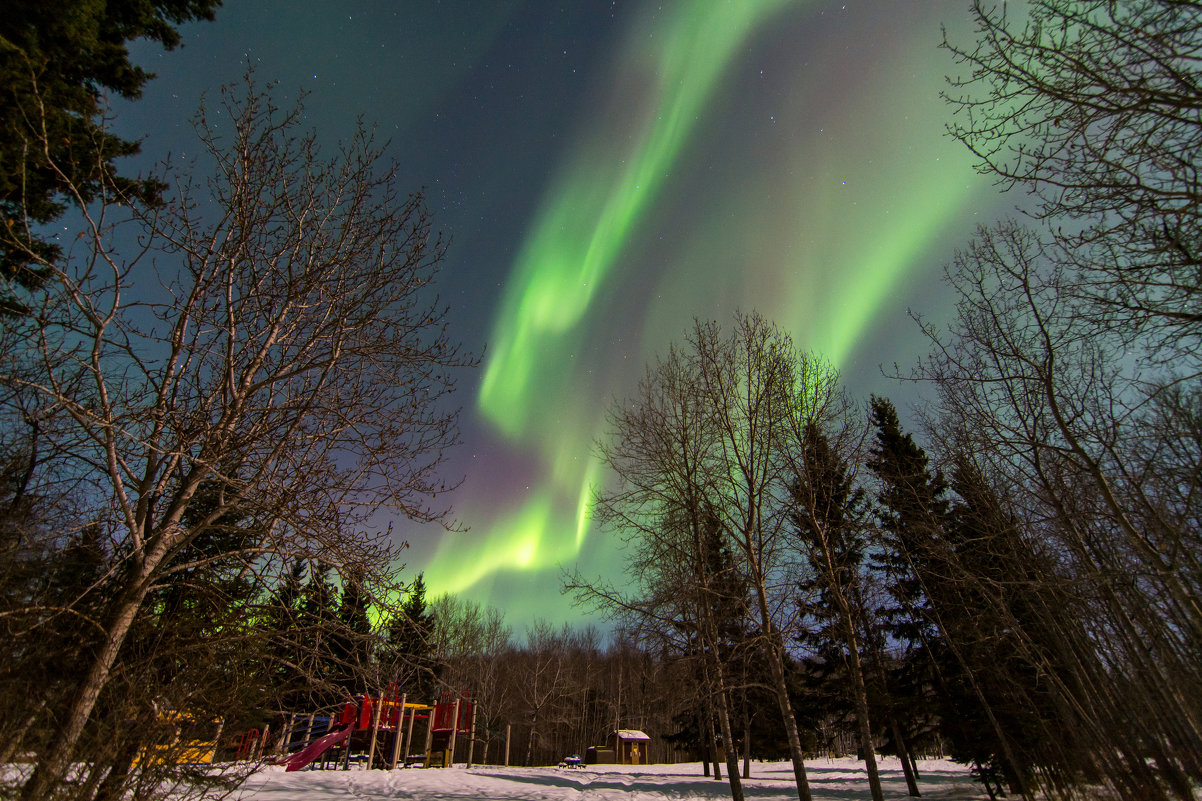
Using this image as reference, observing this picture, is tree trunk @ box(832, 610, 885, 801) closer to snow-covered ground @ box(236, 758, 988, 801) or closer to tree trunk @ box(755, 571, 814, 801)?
tree trunk @ box(755, 571, 814, 801)

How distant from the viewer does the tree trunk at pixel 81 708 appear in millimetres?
3988

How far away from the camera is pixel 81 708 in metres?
4.18

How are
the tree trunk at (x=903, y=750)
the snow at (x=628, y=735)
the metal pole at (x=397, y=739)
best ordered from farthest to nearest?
the snow at (x=628, y=735) → the metal pole at (x=397, y=739) → the tree trunk at (x=903, y=750)

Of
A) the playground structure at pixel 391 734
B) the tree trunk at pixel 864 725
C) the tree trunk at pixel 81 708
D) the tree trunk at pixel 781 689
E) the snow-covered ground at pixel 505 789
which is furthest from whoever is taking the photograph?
the playground structure at pixel 391 734

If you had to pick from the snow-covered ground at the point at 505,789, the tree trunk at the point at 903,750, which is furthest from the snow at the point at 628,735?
the tree trunk at the point at 903,750

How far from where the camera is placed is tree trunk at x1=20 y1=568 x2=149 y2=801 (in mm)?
3988

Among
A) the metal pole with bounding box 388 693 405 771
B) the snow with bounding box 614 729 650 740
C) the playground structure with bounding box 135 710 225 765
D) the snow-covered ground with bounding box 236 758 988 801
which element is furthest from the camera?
the snow with bounding box 614 729 650 740

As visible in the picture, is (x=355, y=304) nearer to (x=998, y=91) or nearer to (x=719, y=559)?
(x=998, y=91)

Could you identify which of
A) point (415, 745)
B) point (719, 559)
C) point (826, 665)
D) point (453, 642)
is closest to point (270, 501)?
point (719, 559)

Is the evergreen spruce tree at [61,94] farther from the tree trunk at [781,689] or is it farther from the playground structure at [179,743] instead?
the tree trunk at [781,689]

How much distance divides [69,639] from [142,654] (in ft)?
2.02

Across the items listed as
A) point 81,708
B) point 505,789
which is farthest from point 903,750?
point 81,708

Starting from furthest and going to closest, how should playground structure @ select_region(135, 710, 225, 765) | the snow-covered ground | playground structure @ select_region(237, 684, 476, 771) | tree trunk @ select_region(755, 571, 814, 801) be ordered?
playground structure @ select_region(237, 684, 476, 771)
the snow-covered ground
tree trunk @ select_region(755, 571, 814, 801)
playground structure @ select_region(135, 710, 225, 765)

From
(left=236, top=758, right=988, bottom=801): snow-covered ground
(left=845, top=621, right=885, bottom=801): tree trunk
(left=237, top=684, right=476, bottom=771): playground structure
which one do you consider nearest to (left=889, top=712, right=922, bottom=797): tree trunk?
(left=236, top=758, right=988, bottom=801): snow-covered ground
